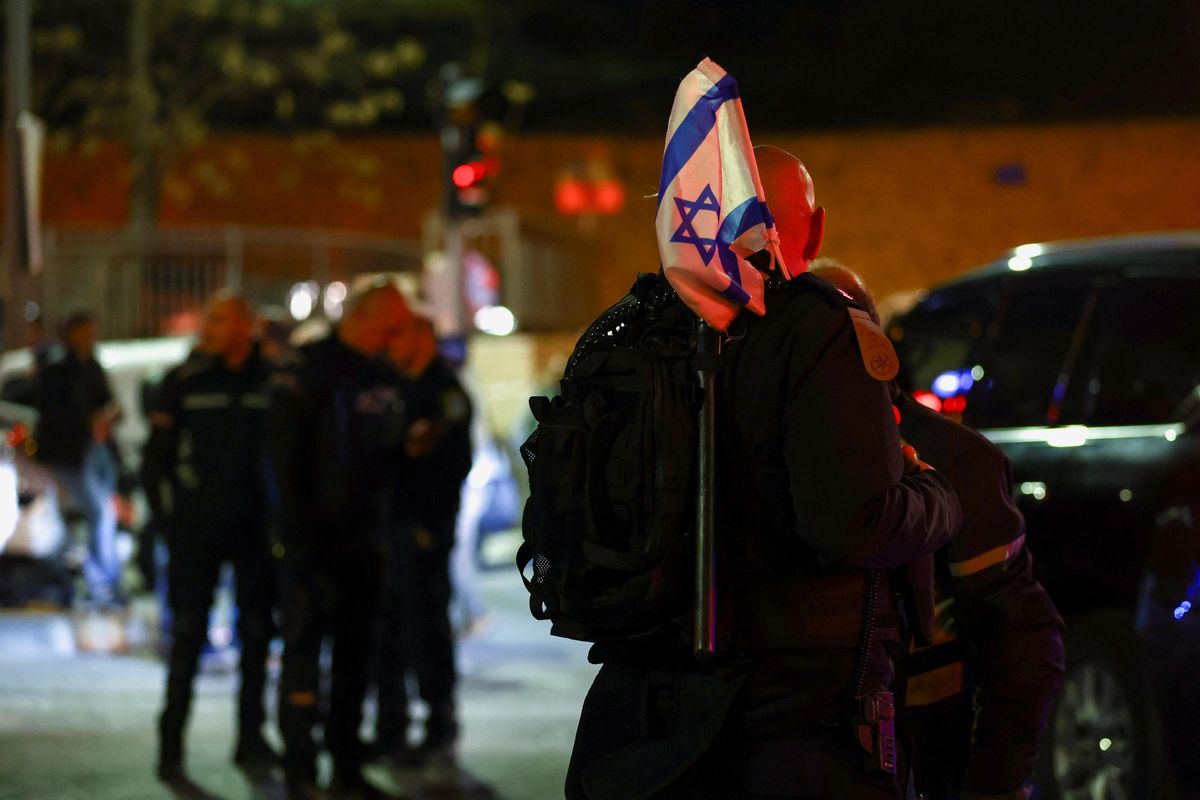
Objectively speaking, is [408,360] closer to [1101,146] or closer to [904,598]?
[904,598]

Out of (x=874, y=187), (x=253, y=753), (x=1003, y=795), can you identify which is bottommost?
(x=253, y=753)

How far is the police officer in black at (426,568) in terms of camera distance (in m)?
7.48

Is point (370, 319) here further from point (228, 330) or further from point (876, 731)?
point (876, 731)

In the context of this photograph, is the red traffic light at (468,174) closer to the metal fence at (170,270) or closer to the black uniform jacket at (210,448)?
the black uniform jacket at (210,448)

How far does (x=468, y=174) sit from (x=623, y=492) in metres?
9.71

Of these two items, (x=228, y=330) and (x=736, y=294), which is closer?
(x=736, y=294)

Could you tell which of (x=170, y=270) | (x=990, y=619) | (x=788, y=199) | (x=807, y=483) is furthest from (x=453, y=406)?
(x=170, y=270)

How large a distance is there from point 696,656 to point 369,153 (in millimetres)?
30453

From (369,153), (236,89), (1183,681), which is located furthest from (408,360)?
(369,153)

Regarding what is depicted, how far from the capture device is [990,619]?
3.63 m

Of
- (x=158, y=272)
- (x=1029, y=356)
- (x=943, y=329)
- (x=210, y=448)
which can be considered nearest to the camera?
(x=1029, y=356)

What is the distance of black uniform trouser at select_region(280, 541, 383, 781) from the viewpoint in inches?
267

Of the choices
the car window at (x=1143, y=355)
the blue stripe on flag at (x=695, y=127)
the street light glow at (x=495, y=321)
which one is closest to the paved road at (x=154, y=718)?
the car window at (x=1143, y=355)

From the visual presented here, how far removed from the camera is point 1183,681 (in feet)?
16.7
